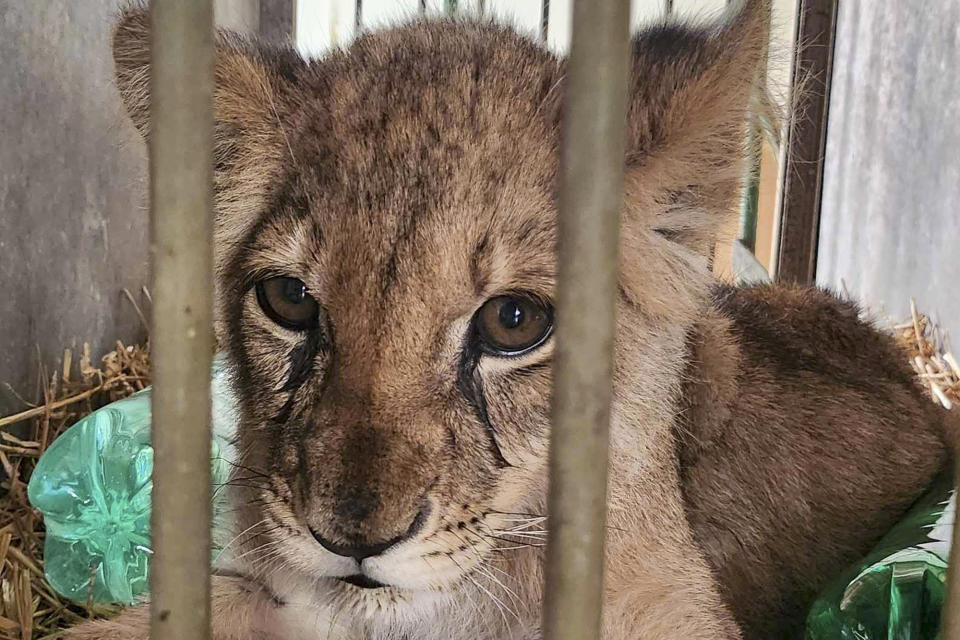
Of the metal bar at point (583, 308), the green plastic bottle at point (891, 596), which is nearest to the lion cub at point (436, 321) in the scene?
the green plastic bottle at point (891, 596)

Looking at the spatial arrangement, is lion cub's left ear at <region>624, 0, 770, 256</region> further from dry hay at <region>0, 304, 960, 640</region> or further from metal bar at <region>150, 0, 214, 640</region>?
dry hay at <region>0, 304, 960, 640</region>

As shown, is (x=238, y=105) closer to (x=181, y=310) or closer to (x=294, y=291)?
(x=294, y=291)

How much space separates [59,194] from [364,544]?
158 cm

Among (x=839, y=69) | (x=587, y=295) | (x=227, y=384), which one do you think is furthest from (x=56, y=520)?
(x=839, y=69)

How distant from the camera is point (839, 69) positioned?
3.53 metres

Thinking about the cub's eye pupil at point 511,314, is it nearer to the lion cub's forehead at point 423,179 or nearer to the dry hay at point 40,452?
the lion cub's forehead at point 423,179

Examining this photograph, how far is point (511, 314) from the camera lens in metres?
→ 1.10

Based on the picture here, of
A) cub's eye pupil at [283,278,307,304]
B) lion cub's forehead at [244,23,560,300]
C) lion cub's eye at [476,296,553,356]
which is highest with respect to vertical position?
lion cub's forehead at [244,23,560,300]

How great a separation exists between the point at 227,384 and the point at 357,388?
17.7 inches

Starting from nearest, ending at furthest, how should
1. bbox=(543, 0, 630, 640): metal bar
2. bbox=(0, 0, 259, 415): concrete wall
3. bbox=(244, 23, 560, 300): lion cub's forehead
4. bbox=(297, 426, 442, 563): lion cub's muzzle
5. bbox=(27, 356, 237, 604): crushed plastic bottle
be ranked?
bbox=(543, 0, 630, 640): metal bar → bbox=(297, 426, 442, 563): lion cub's muzzle → bbox=(244, 23, 560, 300): lion cub's forehead → bbox=(27, 356, 237, 604): crushed plastic bottle → bbox=(0, 0, 259, 415): concrete wall

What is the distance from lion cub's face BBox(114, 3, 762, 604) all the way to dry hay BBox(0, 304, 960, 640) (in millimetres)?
589

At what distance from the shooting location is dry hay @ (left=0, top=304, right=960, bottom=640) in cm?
155

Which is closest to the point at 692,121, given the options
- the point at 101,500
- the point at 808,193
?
the point at 101,500

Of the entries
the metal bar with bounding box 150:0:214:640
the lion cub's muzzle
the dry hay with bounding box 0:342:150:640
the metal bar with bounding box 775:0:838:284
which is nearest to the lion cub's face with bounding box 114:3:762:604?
the lion cub's muzzle
